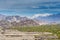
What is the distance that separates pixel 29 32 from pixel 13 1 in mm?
495

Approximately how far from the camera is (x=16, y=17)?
2662mm

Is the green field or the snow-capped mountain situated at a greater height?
the snow-capped mountain

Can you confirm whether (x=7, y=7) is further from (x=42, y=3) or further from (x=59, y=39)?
(x=59, y=39)

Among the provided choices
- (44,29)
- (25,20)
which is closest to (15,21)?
(25,20)

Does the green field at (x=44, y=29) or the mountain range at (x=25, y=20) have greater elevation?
the mountain range at (x=25, y=20)

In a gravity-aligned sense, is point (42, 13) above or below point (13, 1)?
below

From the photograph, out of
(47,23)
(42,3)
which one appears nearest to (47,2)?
(42,3)

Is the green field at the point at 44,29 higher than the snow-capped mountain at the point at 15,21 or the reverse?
the reverse

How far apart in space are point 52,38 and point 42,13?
14.8 inches

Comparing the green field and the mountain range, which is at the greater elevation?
the mountain range

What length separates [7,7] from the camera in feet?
8.79

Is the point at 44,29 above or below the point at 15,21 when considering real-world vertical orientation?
below

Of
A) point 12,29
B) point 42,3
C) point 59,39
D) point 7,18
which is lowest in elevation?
point 59,39

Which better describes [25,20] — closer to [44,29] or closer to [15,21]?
[15,21]
